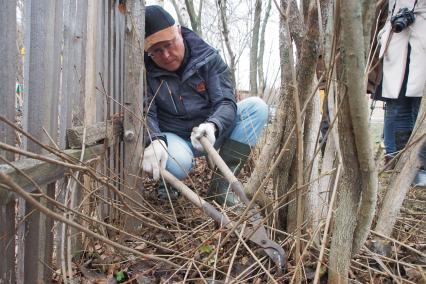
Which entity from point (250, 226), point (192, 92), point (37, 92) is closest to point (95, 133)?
point (37, 92)

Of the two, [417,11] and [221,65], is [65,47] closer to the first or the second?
[221,65]

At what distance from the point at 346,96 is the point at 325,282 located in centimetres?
84

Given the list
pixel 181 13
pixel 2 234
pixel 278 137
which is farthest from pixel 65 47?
pixel 181 13

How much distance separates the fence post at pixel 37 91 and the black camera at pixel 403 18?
217cm

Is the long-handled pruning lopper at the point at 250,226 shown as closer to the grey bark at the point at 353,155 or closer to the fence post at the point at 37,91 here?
the grey bark at the point at 353,155

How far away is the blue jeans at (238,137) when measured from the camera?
2.56m

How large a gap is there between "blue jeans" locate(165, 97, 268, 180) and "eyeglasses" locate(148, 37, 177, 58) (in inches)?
22.7

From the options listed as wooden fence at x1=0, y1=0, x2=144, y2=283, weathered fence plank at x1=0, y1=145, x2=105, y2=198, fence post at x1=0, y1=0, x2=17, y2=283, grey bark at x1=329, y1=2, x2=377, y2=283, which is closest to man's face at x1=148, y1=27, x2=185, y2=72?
wooden fence at x1=0, y1=0, x2=144, y2=283

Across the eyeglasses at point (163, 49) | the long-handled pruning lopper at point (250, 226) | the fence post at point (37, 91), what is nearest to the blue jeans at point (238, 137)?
the eyeglasses at point (163, 49)

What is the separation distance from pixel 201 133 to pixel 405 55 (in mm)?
1654

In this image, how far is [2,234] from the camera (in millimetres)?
1127

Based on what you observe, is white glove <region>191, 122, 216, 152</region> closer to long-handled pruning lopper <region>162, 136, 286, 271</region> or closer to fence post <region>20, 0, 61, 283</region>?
long-handled pruning lopper <region>162, 136, 286, 271</region>

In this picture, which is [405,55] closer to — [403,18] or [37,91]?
[403,18]

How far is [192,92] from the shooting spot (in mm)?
2734
